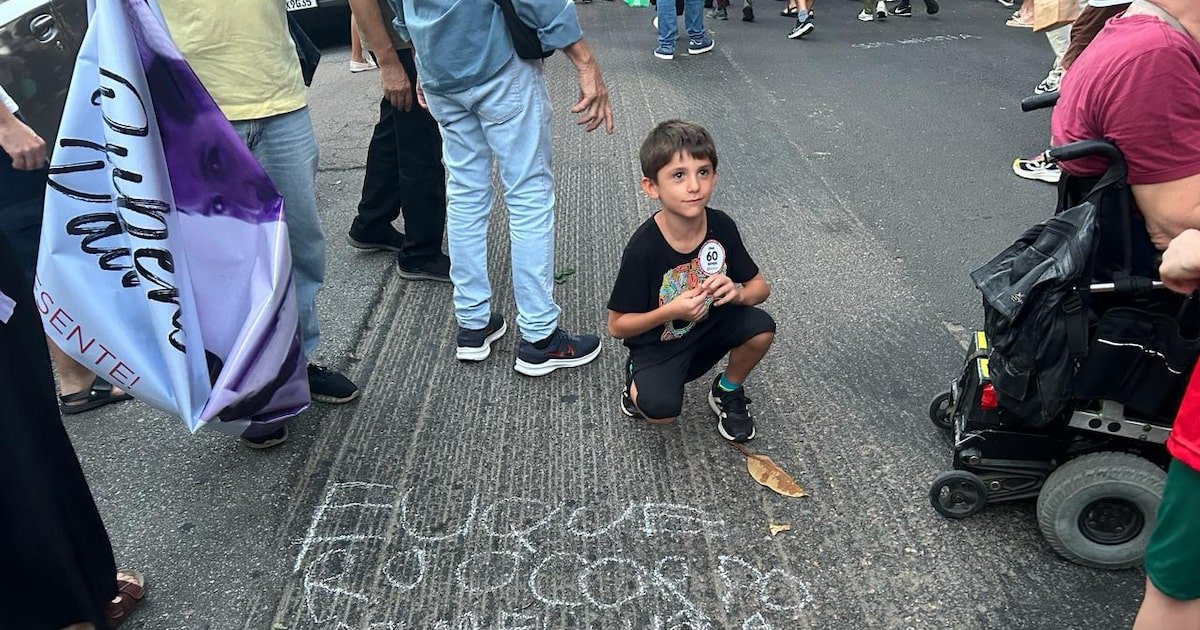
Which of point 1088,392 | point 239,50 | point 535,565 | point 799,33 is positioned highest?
point 239,50

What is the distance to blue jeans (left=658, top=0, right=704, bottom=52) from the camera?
341 inches

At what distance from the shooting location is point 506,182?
322 cm

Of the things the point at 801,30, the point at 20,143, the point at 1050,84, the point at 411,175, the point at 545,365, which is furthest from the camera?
the point at 801,30

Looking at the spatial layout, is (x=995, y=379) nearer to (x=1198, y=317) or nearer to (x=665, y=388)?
(x=1198, y=317)

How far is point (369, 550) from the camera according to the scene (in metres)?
2.49

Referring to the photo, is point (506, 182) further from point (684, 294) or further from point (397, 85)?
point (684, 294)

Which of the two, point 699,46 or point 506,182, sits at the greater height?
point 506,182

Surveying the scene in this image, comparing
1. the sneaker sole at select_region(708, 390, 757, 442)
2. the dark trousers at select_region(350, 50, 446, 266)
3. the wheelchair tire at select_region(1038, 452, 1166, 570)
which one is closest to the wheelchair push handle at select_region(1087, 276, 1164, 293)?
the wheelchair tire at select_region(1038, 452, 1166, 570)

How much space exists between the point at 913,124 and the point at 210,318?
539 centimetres

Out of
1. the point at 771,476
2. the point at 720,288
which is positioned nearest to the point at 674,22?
the point at 720,288

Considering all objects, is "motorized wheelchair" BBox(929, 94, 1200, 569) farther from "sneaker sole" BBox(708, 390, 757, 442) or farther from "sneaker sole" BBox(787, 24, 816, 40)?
"sneaker sole" BBox(787, 24, 816, 40)

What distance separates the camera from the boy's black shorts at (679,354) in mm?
2836

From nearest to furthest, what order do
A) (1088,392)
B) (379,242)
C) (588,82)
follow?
(1088,392), (588,82), (379,242)

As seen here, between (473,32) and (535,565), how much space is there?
181 centimetres
